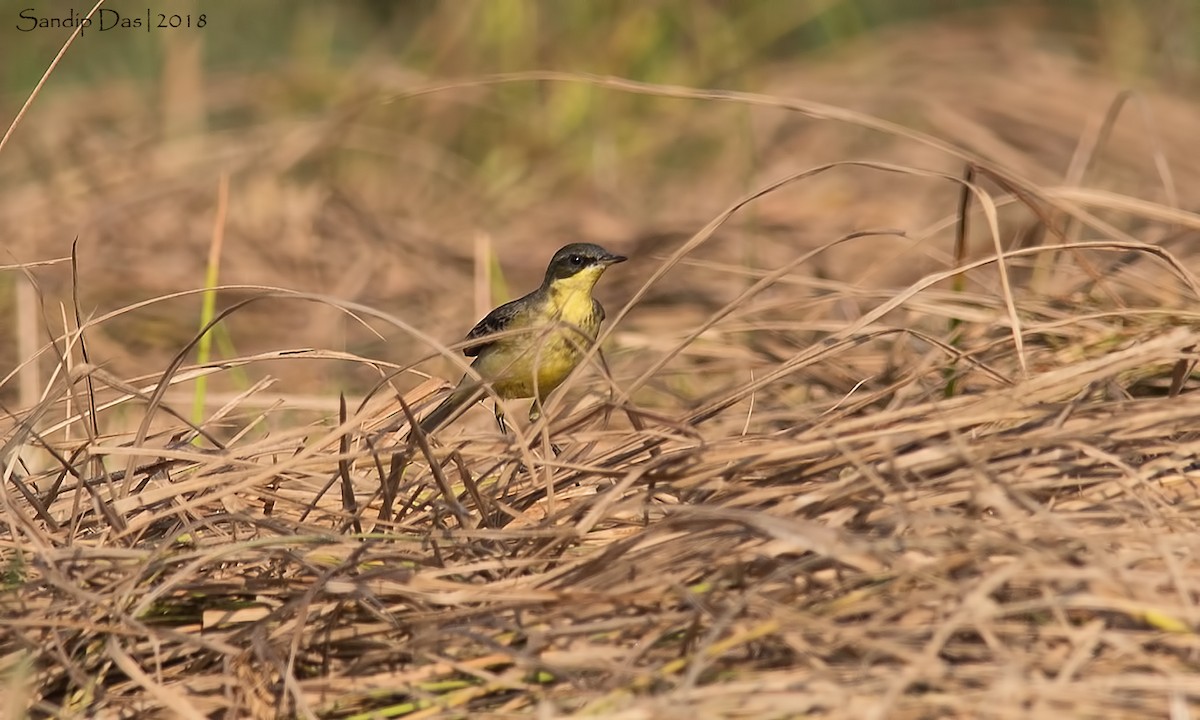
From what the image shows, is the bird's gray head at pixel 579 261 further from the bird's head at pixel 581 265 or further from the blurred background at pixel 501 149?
the blurred background at pixel 501 149

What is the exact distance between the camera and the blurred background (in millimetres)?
7469

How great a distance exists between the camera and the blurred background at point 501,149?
294 inches

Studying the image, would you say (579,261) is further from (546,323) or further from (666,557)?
(666,557)

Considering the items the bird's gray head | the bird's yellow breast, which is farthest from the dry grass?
the bird's gray head

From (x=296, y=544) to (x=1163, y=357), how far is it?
6.12 ft

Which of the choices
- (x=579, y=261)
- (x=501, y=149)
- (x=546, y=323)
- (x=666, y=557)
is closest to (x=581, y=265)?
(x=579, y=261)

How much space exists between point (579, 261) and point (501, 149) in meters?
4.72

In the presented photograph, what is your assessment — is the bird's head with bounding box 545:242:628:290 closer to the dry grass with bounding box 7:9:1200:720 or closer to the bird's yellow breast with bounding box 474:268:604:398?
the bird's yellow breast with bounding box 474:268:604:398

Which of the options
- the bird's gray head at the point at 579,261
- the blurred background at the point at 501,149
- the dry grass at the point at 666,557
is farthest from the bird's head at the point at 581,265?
the dry grass at the point at 666,557

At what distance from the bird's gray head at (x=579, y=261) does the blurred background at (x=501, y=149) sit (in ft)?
1.94

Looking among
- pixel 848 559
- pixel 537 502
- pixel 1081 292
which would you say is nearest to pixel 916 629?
pixel 848 559

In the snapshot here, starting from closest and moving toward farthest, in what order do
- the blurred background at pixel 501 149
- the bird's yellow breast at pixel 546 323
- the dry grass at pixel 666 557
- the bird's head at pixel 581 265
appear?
the dry grass at pixel 666 557
the bird's yellow breast at pixel 546 323
the bird's head at pixel 581 265
the blurred background at pixel 501 149

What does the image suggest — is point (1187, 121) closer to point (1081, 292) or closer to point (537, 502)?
point (1081, 292)

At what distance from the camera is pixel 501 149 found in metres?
9.99
